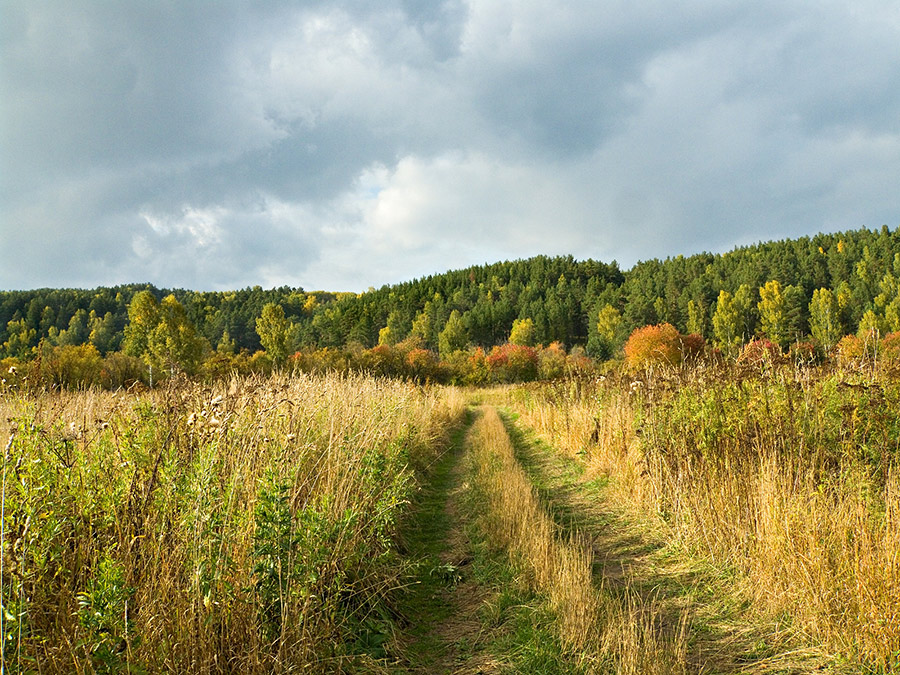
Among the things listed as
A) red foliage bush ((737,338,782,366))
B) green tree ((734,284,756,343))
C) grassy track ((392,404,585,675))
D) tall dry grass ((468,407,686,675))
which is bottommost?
grassy track ((392,404,585,675))

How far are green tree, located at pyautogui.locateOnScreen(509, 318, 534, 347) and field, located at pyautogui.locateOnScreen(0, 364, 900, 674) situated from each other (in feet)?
276

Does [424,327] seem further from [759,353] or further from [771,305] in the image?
[759,353]

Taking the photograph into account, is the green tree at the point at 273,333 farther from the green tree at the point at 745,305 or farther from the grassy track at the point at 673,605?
the green tree at the point at 745,305

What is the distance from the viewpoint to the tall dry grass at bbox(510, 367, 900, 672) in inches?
128

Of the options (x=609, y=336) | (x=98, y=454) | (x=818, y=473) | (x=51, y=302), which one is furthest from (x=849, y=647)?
(x=51, y=302)

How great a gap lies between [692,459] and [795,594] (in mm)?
2281

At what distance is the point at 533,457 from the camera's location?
11516 millimetres

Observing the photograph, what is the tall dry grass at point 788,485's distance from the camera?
3.26 meters

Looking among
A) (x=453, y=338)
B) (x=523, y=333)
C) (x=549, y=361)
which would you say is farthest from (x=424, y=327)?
(x=549, y=361)

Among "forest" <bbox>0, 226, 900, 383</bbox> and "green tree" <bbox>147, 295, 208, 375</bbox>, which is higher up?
"forest" <bbox>0, 226, 900, 383</bbox>

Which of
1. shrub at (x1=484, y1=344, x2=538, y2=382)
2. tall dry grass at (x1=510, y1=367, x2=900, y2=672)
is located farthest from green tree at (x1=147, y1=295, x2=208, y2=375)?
tall dry grass at (x1=510, y1=367, x2=900, y2=672)

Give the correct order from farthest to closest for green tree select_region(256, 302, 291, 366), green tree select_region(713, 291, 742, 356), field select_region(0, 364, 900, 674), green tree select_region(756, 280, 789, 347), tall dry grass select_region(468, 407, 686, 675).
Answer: green tree select_region(756, 280, 789, 347), green tree select_region(713, 291, 742, 356), green tree select_region(256, 302, 291, 366), tall dry grass select_region(468, 407, 686, 675), field select_region(0, 364, 900, 674)

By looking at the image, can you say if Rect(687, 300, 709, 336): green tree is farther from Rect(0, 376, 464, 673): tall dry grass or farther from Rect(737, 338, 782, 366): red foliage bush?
Rect(0, 376, 464, 673): tall dry grass

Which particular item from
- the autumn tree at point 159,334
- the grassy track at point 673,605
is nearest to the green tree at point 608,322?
the autumn tree at point 159,334
